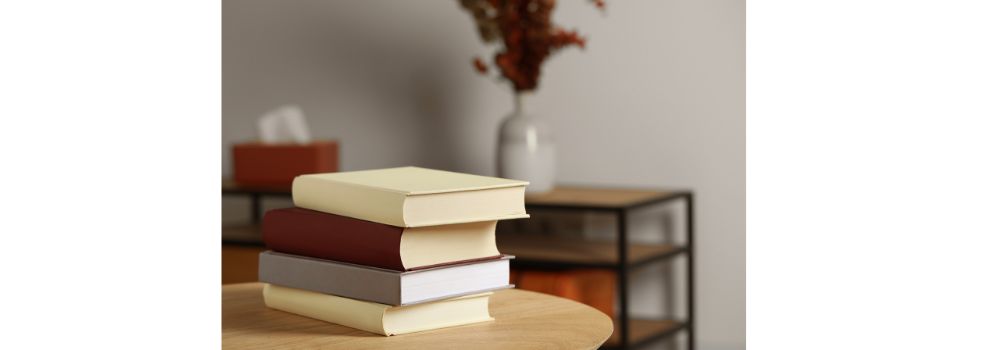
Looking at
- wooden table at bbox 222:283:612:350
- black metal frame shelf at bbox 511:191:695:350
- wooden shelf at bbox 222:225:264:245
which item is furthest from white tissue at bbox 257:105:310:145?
wooden table at bbox 222:283:612:350

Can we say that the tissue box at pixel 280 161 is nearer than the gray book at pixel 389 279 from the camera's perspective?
No

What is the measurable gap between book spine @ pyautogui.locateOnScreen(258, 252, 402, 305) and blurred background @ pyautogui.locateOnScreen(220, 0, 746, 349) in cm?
196

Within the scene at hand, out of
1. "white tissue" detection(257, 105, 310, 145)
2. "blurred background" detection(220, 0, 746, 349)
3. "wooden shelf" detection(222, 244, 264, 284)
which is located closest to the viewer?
"blurred background" detection(220, 0, 746, 349)

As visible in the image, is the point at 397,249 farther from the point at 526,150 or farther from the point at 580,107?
the point at 580,107

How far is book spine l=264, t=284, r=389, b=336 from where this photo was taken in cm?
105

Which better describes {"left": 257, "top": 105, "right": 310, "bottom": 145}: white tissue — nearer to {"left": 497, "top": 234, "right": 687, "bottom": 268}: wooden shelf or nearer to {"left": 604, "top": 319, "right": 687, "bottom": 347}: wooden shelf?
{"left": 497, "top": 234, "right": 687, "bottom": 268}: wooden shelf

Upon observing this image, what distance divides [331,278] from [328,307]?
0.03m

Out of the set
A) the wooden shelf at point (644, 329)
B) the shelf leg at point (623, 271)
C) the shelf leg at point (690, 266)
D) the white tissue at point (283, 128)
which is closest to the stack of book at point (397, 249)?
the shelf leg at point (623, 271)

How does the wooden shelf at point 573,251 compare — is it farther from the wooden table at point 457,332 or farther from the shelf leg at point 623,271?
the wooden table at point 457,332

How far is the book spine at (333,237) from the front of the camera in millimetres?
1037

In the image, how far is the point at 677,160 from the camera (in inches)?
133
